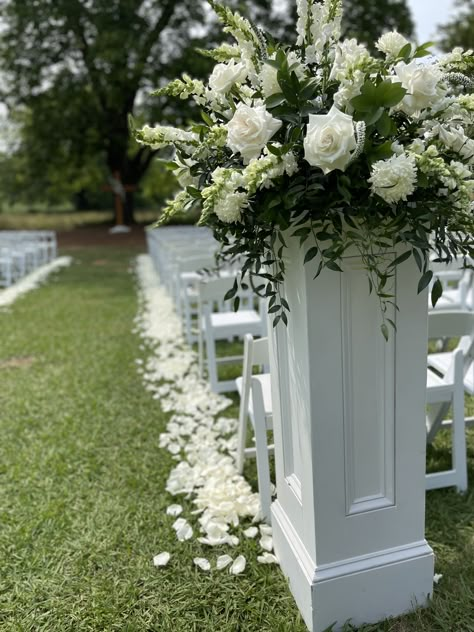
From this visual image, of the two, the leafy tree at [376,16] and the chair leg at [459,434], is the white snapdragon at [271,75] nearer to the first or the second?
the chair leg at [459,434]

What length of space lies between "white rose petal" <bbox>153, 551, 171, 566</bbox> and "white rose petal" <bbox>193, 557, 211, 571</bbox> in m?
0.13

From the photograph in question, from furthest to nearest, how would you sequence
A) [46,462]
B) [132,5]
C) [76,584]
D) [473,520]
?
[132,5]
[46,462]
[473,520]
[76,584]

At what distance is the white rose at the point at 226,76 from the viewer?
1.62 m

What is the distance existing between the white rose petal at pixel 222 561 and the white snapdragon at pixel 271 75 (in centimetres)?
193

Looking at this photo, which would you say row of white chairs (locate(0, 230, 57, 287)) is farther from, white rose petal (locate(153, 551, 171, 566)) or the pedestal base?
the pedestal base

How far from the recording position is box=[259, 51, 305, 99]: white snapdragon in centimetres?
153

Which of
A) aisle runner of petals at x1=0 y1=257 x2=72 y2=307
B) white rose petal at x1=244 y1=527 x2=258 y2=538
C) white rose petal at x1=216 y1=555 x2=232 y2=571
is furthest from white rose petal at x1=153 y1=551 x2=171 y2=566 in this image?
aisle runner of petals at x1=0 y1=257 x2=72 y2=307

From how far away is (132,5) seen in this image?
20750 mm

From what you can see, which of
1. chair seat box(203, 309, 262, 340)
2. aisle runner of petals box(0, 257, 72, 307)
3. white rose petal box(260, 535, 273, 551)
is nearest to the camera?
white rose petal box(260, 535, 273, 551)

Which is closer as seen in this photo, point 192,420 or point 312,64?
point 312,64

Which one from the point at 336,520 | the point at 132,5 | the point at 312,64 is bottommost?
the point at 336,520

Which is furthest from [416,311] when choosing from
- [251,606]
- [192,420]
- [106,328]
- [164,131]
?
[106,328]

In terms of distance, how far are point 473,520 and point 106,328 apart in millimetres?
5356

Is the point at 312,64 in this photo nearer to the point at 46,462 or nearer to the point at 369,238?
the point at 369,238
